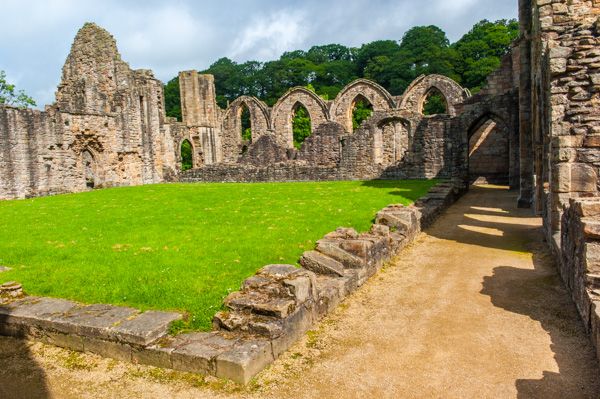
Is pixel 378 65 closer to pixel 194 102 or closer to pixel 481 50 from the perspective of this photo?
pixel 481 50

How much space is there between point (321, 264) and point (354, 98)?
28.6 metres

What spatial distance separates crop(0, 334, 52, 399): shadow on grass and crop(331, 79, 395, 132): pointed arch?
28640mm

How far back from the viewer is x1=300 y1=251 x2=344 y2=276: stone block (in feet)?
19.3

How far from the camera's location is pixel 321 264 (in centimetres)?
592

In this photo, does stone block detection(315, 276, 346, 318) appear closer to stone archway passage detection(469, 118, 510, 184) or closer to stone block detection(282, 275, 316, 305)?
stone block detection(282, 275, 316, 305)

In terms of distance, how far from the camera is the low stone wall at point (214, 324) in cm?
381

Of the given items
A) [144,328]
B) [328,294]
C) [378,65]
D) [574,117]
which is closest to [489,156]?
[574,117]

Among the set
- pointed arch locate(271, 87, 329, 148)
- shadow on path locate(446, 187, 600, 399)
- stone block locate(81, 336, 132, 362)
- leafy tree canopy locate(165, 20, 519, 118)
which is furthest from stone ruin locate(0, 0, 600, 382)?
leafy tree canopy locate(165, 20, 519, 118)

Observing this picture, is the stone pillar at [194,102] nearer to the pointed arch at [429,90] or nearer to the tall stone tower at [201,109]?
the tall stone tower at [201,109]

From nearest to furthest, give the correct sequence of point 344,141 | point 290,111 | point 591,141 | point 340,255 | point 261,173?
point 340,255 < point 591,141 < point 344,141 < point 261,173 < point 290,111

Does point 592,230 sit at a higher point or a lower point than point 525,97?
lower

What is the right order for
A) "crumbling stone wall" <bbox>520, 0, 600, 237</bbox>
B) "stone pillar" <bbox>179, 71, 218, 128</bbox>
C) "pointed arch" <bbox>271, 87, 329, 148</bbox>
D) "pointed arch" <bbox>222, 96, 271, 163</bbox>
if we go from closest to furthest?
"crumbling stone wall" <bbox>520, 0, 600, 237</bbox> < "pointed arch" <bbox>271, 87, 329, 148</bbox> < "stone pillar" <bbox>179, 71, 218, 128</bbox> < "pointed arch" <bbox>222, 96, 271, 163</bbox>

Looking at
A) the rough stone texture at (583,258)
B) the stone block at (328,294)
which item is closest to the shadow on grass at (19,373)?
the stone block at (328,294)

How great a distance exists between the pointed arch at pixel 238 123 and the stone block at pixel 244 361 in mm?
31867
